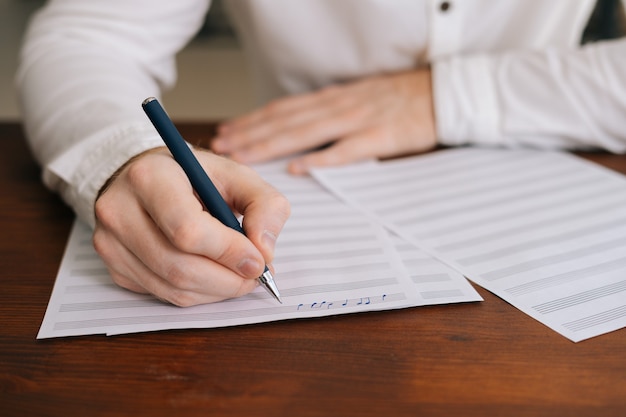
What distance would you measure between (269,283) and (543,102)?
0.45 meters

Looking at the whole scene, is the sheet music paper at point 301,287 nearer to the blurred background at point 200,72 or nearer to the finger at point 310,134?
the finger at point 310,134

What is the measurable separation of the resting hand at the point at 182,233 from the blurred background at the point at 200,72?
186 cm

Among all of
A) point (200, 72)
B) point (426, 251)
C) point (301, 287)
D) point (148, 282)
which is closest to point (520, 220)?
point (426, 251)

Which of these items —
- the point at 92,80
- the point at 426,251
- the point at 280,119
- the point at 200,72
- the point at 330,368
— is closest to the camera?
the point at 330,368

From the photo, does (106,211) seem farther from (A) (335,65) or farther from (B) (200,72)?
(B) (200,72)

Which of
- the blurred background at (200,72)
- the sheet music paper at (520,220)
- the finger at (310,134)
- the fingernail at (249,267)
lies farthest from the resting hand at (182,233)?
the blurred background at (200,72)

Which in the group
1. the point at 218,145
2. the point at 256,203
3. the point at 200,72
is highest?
the point at 256,203

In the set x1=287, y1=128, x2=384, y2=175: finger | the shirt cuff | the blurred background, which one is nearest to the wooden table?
the shirt cuff

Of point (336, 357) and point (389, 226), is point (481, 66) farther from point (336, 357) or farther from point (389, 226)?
point (336, 357)

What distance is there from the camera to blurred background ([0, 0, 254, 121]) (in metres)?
2.58

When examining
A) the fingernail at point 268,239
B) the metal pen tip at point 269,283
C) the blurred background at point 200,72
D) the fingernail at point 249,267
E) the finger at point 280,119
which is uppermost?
the fingernail at point 268,239

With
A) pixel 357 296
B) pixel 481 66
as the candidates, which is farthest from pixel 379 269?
pixel 481 66

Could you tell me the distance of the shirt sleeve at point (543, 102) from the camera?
74cm

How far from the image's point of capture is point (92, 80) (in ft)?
2.26
